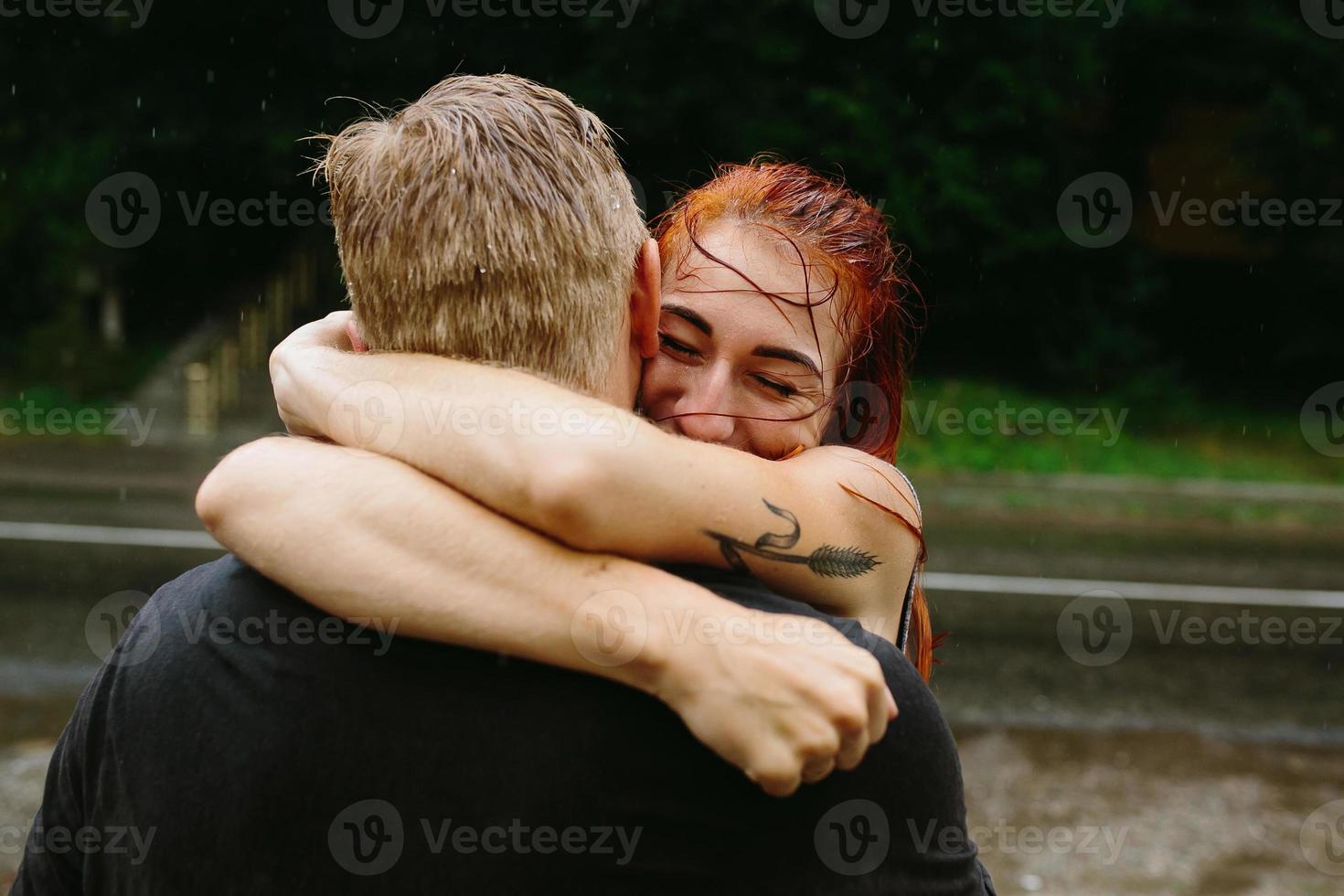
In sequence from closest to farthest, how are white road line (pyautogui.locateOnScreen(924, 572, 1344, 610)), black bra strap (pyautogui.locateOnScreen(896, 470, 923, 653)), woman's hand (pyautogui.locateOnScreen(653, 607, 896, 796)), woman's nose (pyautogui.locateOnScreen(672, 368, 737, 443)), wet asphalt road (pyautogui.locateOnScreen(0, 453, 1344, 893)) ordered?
woman's hand (pyautogui.locateOnScreen(653, 607, 896, 796))
black bra strap (pyautogui.locateOnScreen(896, 470, 923, 653))
woman's nose (pyautogui.locateOnScreen(672, 368, 737, 443))
wet asphalt road (pyautogui.locateOnScreen(0, 453, 1344, 893))
white road line (pyautogui.locateOnScreen(924, 572, 1344, 610))

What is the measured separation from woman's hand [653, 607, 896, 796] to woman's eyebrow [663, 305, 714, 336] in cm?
97

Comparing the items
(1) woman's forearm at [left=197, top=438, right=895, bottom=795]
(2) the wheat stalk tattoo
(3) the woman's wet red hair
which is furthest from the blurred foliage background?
(1) woman's forearm at [left=197, top=438, right=895, bottom=795]

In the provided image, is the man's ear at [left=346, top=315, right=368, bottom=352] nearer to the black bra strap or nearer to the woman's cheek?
the woman's cheek

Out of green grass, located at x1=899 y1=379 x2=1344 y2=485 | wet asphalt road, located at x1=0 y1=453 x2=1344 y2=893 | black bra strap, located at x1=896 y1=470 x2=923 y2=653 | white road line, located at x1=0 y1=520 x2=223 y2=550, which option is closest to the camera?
black bra strap, located at x1=896 y1=470 x2=923 y2=653

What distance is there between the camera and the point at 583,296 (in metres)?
1.46

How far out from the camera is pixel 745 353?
215 cm

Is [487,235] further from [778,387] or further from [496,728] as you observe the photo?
[778,387]

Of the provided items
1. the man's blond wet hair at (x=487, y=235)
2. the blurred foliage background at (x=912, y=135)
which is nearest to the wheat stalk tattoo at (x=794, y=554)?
the man's blond wet hair at (x=487, y=235)

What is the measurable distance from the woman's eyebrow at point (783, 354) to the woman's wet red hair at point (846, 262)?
0.33 feet

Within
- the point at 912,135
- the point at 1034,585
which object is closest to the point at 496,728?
the point at 1034,585

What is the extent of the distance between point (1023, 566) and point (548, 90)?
8.43 m

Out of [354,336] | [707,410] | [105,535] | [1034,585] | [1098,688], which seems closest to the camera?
[354,336]

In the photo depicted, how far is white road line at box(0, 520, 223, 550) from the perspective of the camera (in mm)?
8914

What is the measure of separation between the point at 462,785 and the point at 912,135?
47.3ft
